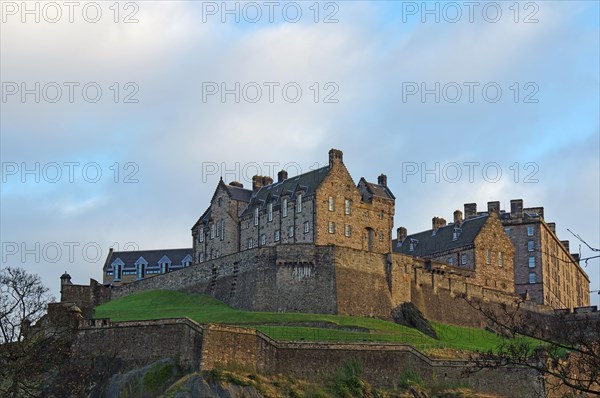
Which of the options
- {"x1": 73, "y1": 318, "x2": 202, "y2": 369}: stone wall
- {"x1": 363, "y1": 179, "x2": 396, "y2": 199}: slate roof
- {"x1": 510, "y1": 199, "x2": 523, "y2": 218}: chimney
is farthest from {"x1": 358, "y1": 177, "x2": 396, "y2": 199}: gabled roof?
{"x1": 73, "y1": 318, "x2": 202, "y2": 369}: stone wall

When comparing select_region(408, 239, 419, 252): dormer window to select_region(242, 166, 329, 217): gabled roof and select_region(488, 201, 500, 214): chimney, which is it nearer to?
select_region(488, 201, 500, 214): chimney

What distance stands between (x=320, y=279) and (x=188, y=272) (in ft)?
45.2

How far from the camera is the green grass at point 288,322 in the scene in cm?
6116

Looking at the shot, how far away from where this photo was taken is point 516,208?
96.9m

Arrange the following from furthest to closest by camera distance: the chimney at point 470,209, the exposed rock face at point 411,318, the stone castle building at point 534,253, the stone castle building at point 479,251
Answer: the chimney at point 470,209 → the stone castle building at point 534,253 → the stone castle building at point 479,251 → the exposed rock face at point 411,318

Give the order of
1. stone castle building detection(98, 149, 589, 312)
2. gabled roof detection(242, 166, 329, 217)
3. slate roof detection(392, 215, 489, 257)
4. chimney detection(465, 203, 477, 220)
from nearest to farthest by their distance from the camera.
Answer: stone castle building detection(98, 149, 589, 312) < gabled roof detection(242, 166, 329, 217) < slate roof detection(392, 215, 489, 257) < chimney detection(465, 203, 477, 220)

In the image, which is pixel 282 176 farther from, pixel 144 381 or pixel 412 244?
pixel 144 381

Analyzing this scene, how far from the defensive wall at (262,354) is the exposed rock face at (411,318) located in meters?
11.0

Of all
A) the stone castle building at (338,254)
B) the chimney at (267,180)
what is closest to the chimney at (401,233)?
the stone castle building at (338,254)

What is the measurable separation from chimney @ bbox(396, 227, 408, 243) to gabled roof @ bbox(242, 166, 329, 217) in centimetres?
2055

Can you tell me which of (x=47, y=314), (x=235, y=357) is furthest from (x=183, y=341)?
(x=47, y=314)

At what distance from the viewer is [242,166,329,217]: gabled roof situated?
254 feet

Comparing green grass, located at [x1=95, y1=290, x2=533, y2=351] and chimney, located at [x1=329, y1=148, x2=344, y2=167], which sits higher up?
chimney, located at [x1=329, y1=148, x2=344, y2=167]

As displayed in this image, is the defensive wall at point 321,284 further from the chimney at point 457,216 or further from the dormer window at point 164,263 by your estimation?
the dormer window at point 164,263
